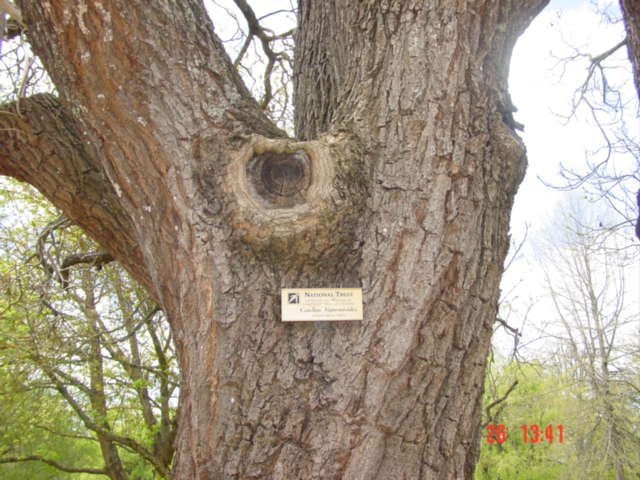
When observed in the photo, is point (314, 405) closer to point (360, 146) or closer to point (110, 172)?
point (360, 146)

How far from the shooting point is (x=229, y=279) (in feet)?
4.92

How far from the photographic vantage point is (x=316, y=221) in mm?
1527

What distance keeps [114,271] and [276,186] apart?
5.26 metres

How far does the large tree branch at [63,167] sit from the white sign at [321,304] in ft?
3.22

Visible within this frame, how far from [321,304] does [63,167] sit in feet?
4.69

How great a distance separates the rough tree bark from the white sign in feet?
0.11

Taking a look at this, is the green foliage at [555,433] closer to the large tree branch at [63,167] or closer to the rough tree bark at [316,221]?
the rough tree bark at [316,221]

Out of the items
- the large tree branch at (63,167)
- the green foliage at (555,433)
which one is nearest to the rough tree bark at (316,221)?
the large tree branch at (63,167)

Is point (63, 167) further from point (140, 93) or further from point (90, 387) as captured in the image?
point (90, 387)

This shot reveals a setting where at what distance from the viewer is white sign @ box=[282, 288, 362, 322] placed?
148 cm

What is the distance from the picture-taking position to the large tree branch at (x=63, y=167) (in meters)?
2.18

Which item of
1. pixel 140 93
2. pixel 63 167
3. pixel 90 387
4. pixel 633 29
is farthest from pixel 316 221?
pixel 90 387
